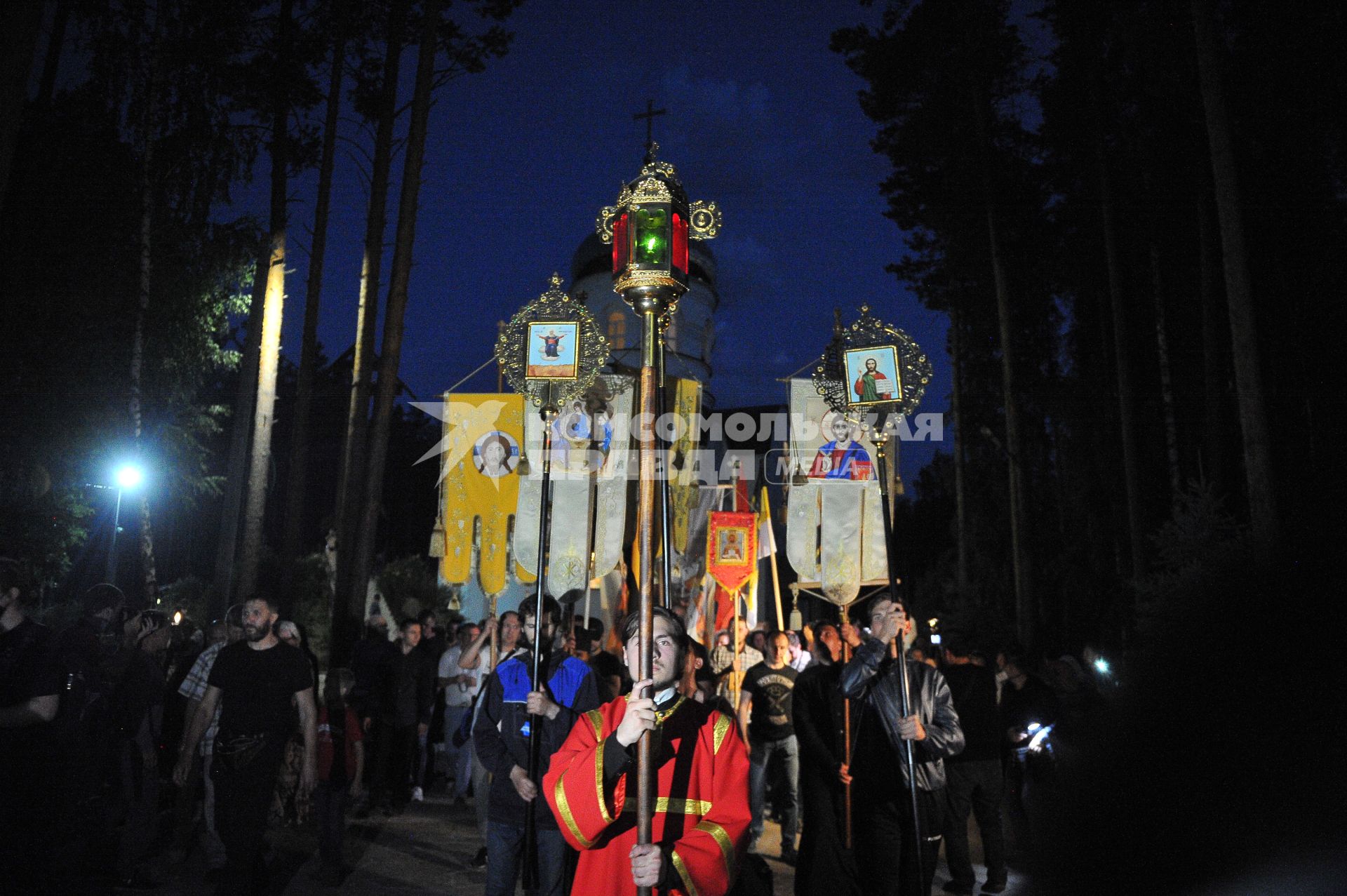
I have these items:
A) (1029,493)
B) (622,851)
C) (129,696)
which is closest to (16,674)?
(129,696)

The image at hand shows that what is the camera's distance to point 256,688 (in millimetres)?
6125

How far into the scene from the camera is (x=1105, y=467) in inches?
911

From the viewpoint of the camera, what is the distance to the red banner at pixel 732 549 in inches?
631

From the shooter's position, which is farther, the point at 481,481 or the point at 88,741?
the point at 481,481

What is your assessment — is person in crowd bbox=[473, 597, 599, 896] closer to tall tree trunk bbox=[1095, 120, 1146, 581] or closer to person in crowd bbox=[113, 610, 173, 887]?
person in crowd bbox=[113, 610, 173, 887]

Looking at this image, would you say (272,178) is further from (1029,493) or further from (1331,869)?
(1331,869)

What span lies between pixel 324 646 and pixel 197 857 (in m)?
8.78

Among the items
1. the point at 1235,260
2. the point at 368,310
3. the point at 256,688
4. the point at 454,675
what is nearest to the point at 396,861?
the point at 256,688

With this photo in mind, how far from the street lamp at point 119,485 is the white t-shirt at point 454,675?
5379 mm

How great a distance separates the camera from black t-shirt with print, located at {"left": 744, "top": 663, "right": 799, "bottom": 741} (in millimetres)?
9172

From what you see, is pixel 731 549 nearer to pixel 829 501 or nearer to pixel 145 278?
pixel 829 501

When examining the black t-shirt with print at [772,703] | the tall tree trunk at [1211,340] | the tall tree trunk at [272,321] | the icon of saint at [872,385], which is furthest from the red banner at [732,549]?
the icon of saint at [872,385]

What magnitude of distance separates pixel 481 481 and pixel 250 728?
10173mm

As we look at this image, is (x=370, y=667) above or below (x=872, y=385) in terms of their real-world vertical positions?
below
